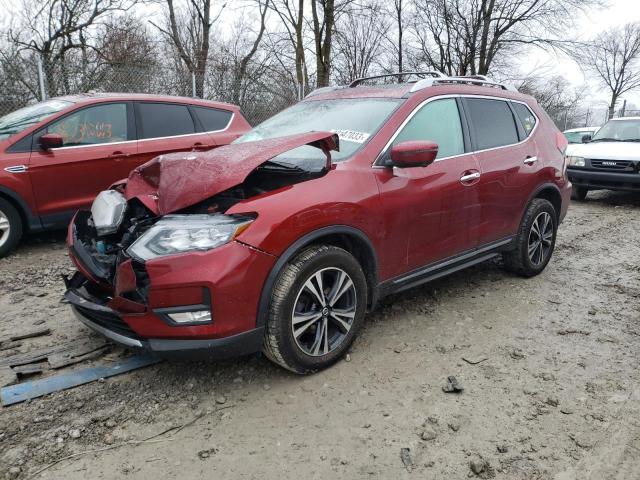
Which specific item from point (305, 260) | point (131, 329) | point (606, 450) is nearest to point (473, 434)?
point (606, 450)

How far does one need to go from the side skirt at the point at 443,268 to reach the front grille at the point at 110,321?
5.11 feet

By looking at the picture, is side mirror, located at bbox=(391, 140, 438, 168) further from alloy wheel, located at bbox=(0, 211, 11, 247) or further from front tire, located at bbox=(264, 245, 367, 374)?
alloy wheel, located at bbox=(0, 211, 11, 247)

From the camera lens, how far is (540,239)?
4.63 metres

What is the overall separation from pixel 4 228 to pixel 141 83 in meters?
5.56

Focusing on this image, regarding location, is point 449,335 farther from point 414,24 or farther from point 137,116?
point 414,24

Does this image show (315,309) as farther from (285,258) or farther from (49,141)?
(49,141)

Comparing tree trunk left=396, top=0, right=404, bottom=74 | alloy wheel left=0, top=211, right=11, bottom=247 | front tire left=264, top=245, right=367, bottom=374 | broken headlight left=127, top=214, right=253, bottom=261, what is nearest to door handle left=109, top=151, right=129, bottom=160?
alloy wheel left=0, top=211, right=11, bottom=247

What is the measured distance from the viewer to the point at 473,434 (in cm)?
245

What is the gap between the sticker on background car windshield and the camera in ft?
10.6

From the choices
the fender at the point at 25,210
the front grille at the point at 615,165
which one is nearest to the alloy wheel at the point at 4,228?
the fender at the point at 25,210

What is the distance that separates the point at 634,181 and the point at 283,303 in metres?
8.14

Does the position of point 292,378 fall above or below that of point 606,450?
above

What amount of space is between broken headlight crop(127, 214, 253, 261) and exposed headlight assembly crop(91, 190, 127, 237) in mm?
554

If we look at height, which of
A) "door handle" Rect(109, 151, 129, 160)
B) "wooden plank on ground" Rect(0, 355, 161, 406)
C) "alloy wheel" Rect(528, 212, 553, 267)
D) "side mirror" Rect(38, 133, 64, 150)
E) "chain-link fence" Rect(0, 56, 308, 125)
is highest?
"chain-link fence" Rect(0, 56, 308, 125)
